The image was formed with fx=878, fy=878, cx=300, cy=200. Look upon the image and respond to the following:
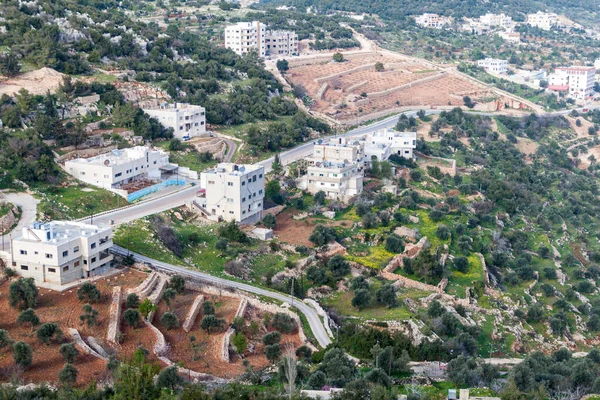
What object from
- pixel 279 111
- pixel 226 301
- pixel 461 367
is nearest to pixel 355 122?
pixel 279 111

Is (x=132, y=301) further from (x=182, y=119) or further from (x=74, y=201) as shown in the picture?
(x=182, y=119)

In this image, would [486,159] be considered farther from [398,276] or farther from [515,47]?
[515,47]

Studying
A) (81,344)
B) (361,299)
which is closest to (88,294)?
(81,344)

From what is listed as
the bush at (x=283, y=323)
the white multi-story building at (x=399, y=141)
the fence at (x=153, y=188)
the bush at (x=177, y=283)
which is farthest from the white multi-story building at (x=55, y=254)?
the white multi-story building at (x=399, y=141)

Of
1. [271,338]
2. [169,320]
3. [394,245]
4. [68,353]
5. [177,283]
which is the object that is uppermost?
[68,353]

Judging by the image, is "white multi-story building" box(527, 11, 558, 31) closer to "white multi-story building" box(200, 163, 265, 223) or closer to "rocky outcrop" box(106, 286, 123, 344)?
"white multi-story building" box(200, 163, 265, 223)

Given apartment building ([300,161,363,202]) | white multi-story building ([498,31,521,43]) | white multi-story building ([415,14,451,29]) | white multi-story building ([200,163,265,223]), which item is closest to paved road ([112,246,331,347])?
white multi-story building ([200,163,265,223])

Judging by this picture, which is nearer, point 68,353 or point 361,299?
point 68,353
